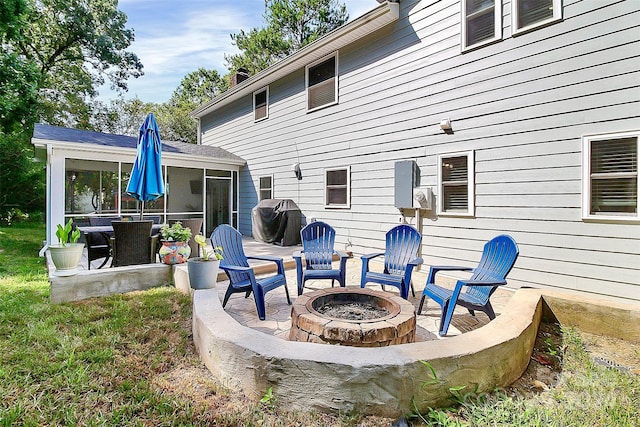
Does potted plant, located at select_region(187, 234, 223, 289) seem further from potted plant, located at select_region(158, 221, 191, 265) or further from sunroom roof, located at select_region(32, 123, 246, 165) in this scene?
sunroom roof, located at select_region(32, 123, 246, 165)

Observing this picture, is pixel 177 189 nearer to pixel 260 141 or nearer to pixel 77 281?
pixel 260 141

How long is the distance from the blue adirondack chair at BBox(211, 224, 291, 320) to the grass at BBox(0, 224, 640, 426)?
72cm

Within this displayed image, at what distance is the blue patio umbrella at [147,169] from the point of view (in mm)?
5410

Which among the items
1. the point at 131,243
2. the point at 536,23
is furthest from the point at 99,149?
the point at 536,23

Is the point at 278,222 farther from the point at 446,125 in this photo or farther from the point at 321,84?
the point at 446,125

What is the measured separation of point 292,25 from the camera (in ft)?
63.8

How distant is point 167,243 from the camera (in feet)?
16.4

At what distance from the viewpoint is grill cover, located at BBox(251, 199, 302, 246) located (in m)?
8.27

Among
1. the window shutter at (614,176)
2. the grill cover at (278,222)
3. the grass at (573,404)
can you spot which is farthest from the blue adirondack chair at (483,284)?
the grill cover at (278,222)

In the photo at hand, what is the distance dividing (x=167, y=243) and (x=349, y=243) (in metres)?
3.78

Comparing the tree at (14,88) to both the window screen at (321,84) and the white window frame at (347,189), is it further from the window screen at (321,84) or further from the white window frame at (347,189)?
the white window frame at (347,189)

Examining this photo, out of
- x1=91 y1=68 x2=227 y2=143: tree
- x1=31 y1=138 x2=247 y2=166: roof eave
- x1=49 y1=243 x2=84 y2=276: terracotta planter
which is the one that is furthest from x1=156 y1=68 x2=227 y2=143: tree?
x1=49 y1=243 x2=84 y2=276: terracotta planter

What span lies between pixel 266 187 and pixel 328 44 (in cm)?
439

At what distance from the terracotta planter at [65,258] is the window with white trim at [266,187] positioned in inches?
226
